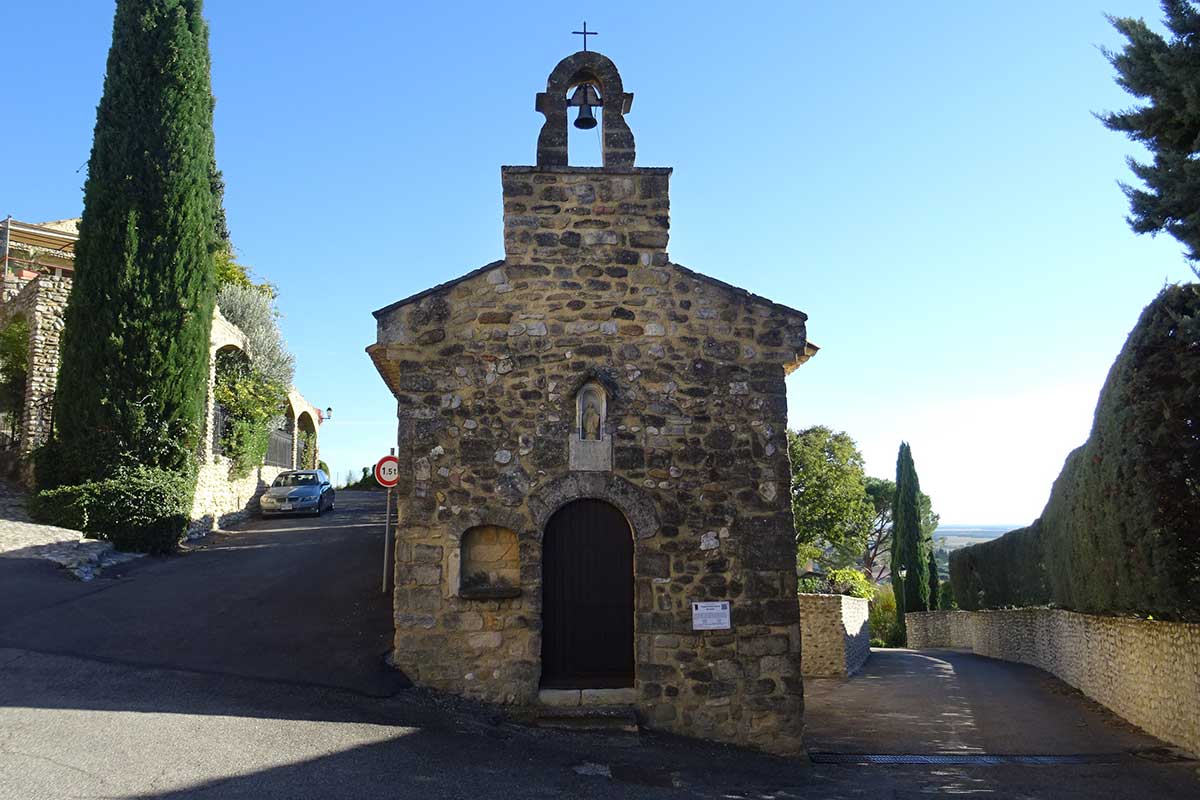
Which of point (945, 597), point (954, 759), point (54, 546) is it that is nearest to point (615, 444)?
point (954, 759)

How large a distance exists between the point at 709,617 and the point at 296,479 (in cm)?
1704

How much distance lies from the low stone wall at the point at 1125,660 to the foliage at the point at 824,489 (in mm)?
7195

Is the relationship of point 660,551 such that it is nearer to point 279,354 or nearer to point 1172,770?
point 1172,770

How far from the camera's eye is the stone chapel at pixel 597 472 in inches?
332

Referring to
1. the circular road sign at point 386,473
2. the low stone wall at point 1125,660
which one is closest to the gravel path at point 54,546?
the circular road sign at point 386,473

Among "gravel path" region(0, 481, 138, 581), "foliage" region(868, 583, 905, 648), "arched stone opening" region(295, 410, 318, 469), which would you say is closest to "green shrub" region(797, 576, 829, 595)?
"foliage" region(868, 583, 905, 648)

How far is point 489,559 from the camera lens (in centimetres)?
860

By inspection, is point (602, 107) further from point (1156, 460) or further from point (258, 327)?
point (258, 327)

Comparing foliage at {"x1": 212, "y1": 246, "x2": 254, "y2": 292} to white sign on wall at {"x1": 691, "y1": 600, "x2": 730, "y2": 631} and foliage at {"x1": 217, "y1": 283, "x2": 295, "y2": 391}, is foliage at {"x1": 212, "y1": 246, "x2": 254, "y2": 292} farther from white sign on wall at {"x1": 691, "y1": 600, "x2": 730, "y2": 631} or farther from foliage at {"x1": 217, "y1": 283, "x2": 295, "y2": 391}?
white sign on wall at {"x1": 691, "y1": 600, "x2": 730, "y2": 631}

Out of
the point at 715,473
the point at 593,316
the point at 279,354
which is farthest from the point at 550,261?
the point at 279,354

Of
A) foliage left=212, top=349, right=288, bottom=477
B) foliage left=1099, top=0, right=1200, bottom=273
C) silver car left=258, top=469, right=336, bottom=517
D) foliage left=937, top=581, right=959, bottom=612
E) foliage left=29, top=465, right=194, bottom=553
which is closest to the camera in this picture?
foliage left=1099, top=0, right=1200, bottom=273

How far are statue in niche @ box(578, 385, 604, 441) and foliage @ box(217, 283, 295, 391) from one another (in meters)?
16.3

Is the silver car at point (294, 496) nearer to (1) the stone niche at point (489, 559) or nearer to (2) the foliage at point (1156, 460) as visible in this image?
(1) the stone niche at point (489, 559)

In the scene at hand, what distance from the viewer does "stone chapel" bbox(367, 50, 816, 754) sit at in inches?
332
